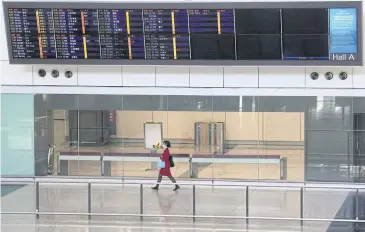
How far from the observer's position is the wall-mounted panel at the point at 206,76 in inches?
822

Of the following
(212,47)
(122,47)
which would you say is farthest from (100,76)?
(212,47)

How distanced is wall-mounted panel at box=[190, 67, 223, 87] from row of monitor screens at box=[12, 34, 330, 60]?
4.02 feet

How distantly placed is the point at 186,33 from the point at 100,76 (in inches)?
116

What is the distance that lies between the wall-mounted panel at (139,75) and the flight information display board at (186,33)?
1101 millimetres

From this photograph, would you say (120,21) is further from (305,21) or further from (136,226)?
(136,226)

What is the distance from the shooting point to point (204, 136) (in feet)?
70.4

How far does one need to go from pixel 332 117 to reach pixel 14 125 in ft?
26.8

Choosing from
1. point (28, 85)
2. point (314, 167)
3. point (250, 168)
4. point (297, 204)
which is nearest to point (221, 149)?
point (250, 168)

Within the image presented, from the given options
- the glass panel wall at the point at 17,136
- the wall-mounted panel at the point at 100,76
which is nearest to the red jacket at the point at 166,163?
the wall-mounted panel at the point at 100,76

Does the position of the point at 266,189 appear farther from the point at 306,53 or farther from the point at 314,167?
the point at 306,53

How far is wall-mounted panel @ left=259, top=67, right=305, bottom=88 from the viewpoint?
20578 mm

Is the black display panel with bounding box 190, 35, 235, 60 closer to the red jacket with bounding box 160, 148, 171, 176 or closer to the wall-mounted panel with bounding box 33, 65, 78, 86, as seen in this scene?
the red jacket with bounding box 160, 148, 171, 176

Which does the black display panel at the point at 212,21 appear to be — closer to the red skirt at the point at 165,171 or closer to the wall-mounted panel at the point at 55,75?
the red skirt at the point at 165,171

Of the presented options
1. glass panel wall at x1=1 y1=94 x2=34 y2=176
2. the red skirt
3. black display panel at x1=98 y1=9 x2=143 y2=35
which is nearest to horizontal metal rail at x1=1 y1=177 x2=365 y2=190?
glass panel wall at x1=1 y1=94 x2=34 y2=176
